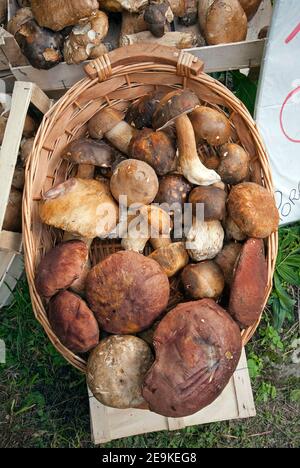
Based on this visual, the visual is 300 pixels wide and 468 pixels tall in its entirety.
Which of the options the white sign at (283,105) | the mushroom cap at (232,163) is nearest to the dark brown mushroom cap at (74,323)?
the mushroom cap at (232,163)

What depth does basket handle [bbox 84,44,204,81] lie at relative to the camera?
212cm

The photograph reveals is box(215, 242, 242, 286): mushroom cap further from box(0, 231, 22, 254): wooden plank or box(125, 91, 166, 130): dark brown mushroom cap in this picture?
box(0, 231, 22, 254): wooden plank

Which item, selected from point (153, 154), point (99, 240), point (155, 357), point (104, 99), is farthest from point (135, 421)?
point (104, 99)

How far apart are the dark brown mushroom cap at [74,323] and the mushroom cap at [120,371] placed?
8cm

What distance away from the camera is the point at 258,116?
2486 millimetres

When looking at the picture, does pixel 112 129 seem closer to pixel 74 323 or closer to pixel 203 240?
pixel 203 240

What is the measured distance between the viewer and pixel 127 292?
1.93 meters

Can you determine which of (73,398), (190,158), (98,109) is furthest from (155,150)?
(73,398)

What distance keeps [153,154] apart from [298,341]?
1540 millimetres

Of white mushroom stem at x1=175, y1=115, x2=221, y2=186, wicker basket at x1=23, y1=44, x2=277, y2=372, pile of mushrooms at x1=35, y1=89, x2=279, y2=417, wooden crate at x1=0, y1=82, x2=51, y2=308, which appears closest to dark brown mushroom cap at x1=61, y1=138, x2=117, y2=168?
pile of mushrooms at x1=35, y1=89, x2=279, y2=417

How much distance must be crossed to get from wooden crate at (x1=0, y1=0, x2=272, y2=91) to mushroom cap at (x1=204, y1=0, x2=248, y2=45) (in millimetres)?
62

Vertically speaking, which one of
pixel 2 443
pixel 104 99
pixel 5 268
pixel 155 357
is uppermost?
pixel 104 99

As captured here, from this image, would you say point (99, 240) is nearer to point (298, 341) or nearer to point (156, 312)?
point (156, 312)

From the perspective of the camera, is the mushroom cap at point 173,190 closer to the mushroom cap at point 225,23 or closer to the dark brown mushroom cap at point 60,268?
the dark brown mushroom cap at point 60,268
